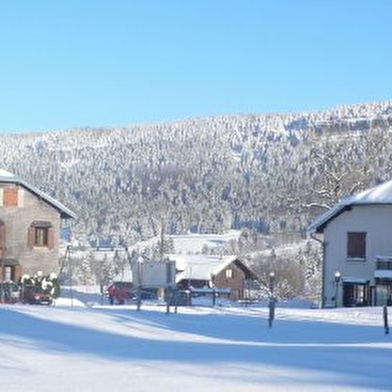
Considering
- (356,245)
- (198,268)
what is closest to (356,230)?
(356,245)

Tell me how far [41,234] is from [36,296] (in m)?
10.1

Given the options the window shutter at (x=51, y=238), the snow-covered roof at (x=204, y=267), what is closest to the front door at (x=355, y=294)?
the window shutter at (x=51, y=238)

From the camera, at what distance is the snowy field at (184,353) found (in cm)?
1513

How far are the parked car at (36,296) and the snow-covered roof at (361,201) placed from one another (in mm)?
14131

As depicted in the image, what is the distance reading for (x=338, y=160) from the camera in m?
61.8

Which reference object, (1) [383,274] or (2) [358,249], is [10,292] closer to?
(2) [358,249]

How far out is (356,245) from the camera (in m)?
54.8

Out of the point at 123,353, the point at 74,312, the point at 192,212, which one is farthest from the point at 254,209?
the point at 123,353

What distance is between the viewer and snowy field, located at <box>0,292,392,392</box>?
15.1 metres

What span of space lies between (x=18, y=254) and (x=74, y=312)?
29316mm

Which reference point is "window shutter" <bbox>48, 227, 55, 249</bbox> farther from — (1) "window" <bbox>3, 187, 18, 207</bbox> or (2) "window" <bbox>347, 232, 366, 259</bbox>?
(2) "window" <bbox>347, 232, 366, 259</bbox>

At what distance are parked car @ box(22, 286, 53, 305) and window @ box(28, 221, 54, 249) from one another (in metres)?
7.88

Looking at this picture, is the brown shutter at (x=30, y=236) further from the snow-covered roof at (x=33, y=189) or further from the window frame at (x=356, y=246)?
the window frame at (x=356, y=246)

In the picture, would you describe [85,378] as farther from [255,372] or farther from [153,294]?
[153,294]
